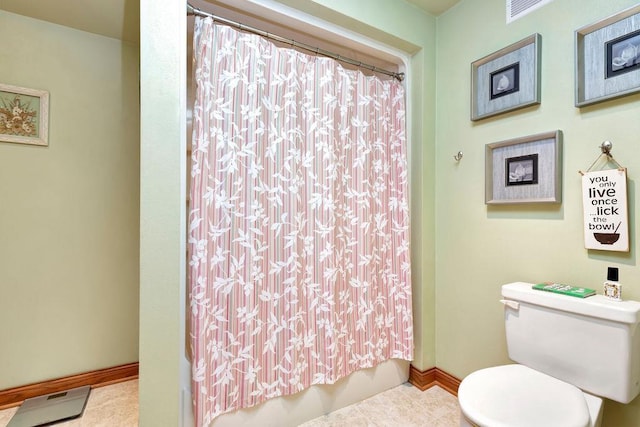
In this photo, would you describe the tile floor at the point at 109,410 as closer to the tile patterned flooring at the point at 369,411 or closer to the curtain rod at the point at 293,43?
the tile patterned flooring at the point at 369,411

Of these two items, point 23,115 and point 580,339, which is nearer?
point 580,339

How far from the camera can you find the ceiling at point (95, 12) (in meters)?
1.63

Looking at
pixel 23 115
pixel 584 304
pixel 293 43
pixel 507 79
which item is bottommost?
pixel 584 304

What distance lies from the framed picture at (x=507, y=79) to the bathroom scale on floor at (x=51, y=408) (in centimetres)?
273

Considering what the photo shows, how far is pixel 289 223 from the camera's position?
1.48m

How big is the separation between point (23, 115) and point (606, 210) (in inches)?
117

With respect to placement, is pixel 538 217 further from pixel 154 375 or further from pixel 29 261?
pixel 29 261

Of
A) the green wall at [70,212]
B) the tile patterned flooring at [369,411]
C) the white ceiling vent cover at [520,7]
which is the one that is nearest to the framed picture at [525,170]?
the white ceiling vent cover at [520,7]

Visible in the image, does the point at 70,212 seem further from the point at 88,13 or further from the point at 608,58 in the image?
the point at 608,58

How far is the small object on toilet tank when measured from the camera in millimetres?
1170

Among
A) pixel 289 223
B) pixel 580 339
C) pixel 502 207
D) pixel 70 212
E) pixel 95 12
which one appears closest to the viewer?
pixel 580 339

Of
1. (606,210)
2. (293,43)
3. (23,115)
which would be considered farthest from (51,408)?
(606,210)

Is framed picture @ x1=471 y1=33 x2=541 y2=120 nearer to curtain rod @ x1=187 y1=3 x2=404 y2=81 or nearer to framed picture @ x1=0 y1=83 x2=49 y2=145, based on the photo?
curtain rod @ x1=187 y1=3 x2=404 y2=81

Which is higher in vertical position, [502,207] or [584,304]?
[502,207]
